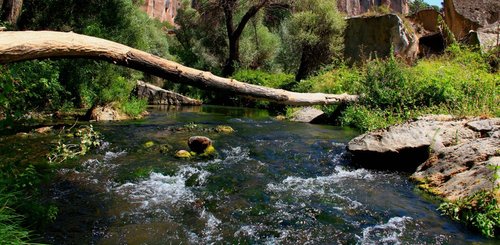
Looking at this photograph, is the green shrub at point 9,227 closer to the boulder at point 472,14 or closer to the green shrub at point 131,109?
the green shrub at point 131,109

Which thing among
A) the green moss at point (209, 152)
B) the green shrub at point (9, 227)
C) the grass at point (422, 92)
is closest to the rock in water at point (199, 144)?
the green moss at point (209, 152)

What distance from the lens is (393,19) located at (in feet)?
64.8

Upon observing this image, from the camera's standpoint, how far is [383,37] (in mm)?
20172

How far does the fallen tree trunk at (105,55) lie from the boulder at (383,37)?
488 inches

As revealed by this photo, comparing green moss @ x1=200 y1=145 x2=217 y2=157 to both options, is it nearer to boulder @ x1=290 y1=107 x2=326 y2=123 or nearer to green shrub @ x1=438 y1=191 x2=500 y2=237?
green shrub @ x1=438 y1=191 x2=500 y2=237

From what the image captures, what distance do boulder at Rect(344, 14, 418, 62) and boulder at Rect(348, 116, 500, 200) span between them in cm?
1251

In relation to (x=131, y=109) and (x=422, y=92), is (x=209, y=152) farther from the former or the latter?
(x=131, y=109)

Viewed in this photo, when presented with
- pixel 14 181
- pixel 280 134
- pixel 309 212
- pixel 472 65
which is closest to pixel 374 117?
pixel 280 134

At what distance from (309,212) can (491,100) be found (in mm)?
6600

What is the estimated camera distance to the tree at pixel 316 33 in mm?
21844

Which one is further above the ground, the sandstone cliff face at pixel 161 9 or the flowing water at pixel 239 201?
the sandstone cliff face at pixel 161 9

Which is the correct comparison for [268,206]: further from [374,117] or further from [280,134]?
[374,117]

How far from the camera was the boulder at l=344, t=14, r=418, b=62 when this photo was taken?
19641mm

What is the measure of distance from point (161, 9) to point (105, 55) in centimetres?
6137
